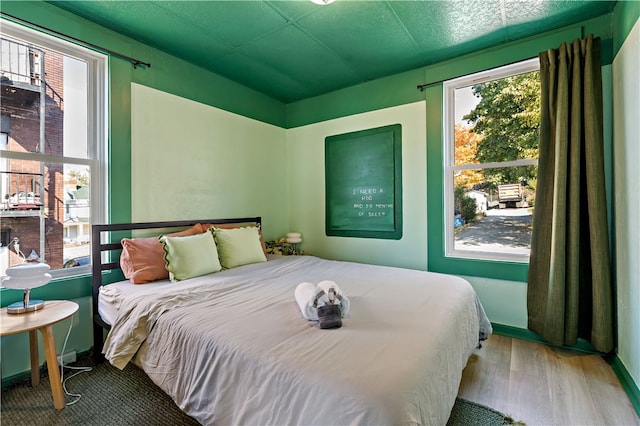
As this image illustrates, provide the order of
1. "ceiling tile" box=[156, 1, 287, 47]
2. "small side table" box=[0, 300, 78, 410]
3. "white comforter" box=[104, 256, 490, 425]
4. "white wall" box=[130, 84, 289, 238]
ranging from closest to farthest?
"white comforter" box=[104, 256, 490, 425] → "small side table" box=[0, 300, 78, 410] → "ceiling tile" box=[156, 1, 287, 47] → "white wall" box=[130, 84, 289, 238]

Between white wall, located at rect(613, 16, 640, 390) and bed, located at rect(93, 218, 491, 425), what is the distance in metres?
0.82

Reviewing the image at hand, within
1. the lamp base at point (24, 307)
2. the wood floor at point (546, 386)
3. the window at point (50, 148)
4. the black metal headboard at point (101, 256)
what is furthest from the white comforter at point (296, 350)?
the window at point (50, 148)

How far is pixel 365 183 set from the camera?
11.4 feet

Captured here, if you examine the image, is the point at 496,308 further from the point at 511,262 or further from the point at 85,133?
the point at 85,133

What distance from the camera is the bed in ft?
3.15

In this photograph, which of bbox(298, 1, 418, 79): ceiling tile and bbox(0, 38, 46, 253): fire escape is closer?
bbox(0, 38, 46, 253): fire escape

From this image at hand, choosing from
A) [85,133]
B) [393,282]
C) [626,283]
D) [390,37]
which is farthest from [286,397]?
[390,37]

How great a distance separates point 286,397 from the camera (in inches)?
39.4

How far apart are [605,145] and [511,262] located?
1.14 metres

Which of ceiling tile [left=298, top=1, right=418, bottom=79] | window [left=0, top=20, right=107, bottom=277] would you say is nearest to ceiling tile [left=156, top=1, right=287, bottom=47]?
ceiling tile [left=298, top=1, right=418, bottom=79]

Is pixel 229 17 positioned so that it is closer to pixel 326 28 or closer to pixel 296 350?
pixel 326 28

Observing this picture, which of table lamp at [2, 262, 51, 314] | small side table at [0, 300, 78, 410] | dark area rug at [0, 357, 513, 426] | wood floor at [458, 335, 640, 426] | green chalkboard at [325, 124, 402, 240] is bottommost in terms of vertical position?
wood floor at [458, 335, 640, 426]

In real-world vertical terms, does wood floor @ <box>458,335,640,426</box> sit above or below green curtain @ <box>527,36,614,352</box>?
below

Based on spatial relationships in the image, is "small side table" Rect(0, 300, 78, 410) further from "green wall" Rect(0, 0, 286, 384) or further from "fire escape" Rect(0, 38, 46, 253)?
"fire escape" Rect(0, 38, 46, 253)
